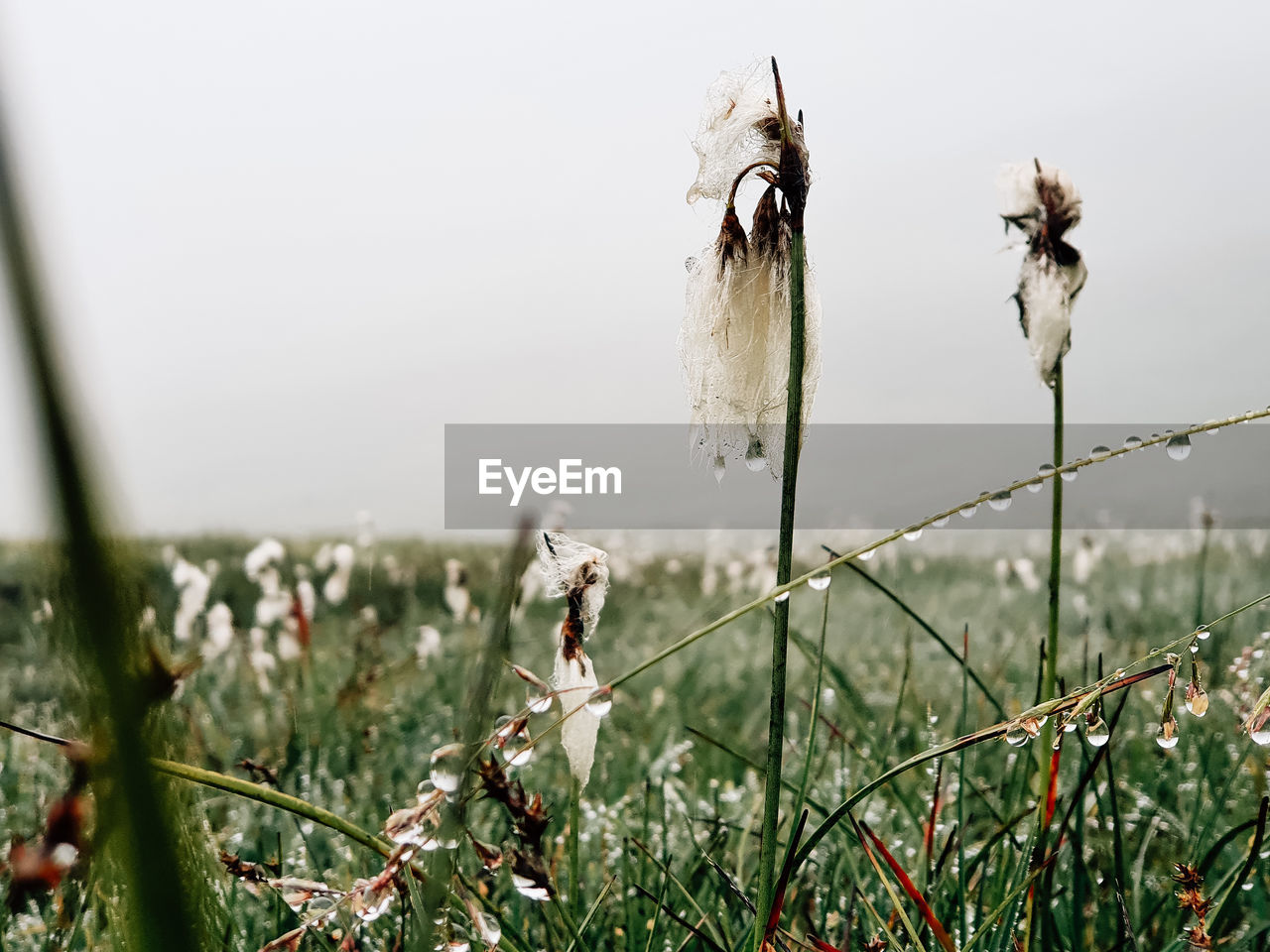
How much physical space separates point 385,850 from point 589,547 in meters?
0.38

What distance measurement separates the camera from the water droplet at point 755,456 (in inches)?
41.6

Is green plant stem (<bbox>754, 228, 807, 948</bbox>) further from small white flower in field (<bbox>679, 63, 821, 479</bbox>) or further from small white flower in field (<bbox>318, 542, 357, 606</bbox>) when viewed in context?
small white flower in field (<bbox>318, 542, 357, 606</bbox>)

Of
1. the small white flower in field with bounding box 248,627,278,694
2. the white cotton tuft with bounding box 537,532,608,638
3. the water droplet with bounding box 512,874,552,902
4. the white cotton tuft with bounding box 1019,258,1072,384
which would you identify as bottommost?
the small white flower in field with bounding box 248,627,278,694

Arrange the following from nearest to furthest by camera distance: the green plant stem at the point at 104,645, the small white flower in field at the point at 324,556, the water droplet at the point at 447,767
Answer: the green plant stem at the point at 104,645
the water droplet at the point at 447,767
the small white flower in field at the point at 324,556

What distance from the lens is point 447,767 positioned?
0.81 metres

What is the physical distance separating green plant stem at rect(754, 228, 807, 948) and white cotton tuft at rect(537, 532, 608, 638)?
31cm

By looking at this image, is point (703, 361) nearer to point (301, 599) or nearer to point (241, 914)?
point (241, 914)

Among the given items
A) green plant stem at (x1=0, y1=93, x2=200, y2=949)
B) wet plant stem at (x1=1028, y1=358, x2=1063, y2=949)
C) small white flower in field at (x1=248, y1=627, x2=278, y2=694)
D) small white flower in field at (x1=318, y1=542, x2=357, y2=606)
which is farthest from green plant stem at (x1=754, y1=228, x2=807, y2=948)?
small white flower in field at (x1=248, y1=627, x2=278, y2=694)

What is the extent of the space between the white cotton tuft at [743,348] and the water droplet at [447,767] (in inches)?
16.5

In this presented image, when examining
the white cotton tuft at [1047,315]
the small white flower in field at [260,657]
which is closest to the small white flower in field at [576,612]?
the white cotton tuft at [1047,315]

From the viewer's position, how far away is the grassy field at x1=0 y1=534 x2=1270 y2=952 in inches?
51.9

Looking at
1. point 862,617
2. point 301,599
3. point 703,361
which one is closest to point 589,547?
point 703,361

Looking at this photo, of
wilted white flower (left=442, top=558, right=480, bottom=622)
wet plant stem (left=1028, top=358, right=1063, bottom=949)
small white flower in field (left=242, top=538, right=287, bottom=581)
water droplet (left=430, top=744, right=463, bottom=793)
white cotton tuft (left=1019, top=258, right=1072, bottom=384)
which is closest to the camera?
water droplet (left=430, top=744, right=463, bottom=793)

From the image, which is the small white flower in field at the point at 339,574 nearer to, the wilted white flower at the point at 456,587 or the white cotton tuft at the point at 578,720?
the wilted white flower at the point at 456,587
